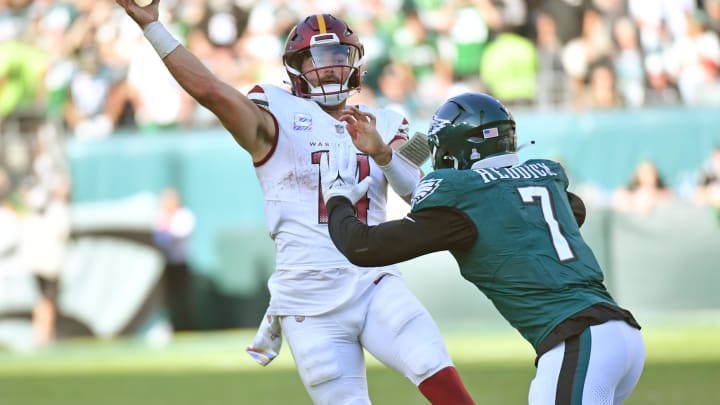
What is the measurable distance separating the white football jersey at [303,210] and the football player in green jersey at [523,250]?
660mm

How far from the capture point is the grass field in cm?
878

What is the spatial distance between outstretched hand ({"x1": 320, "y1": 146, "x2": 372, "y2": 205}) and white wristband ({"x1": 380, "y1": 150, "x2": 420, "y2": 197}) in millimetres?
307

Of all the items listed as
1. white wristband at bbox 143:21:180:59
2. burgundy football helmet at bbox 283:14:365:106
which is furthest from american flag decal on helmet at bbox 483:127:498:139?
white wristband at bbox 143:21:180:59

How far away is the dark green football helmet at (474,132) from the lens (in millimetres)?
4246

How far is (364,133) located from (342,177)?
0.23 m

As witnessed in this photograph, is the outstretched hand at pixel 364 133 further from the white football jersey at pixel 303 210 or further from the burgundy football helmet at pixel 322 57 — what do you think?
the burgundy football helmet at pixel 322 57

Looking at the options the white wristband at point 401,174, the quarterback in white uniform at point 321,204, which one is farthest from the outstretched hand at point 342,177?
the white wristband at point 401,174

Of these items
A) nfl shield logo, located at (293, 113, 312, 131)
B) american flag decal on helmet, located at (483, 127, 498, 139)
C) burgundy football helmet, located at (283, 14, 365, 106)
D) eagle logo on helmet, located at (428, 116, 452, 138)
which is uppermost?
burgundy football helmet, located at (283, 14, 365, 106)

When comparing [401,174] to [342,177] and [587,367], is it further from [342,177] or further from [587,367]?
[587,367]

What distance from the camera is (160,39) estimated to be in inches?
183

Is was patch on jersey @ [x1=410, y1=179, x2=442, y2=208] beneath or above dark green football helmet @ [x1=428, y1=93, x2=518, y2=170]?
beneath

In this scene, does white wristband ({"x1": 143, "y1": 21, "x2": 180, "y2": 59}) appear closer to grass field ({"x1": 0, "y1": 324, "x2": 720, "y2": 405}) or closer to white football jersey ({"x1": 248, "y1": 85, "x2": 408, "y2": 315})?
white football jersey ({"x1": 248, "y1": 85, "x2": 408, "y2": 315})

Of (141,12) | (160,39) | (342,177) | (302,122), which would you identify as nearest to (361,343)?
(342,177)

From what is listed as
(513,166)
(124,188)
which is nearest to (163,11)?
(124,188)
